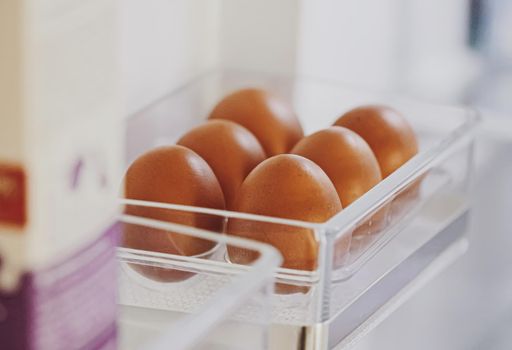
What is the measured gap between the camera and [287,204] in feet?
2.28

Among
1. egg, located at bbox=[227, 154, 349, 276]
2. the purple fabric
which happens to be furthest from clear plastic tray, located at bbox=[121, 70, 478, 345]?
the purple fabric

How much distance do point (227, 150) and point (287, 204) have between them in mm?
104

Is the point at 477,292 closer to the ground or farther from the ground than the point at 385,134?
closer to the ground

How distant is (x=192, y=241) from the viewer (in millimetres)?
673

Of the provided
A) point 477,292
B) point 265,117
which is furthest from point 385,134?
point 477,292

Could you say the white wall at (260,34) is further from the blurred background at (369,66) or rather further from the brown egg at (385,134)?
the brown egg at (385,134)

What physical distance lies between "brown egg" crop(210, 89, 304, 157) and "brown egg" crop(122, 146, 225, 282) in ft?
0.40

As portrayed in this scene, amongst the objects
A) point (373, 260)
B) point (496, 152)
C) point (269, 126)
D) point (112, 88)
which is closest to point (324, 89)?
point (269, 126)

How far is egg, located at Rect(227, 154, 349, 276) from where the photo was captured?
67 cm

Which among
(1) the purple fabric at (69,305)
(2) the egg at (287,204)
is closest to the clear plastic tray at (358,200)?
(2) the egg at (287,204)

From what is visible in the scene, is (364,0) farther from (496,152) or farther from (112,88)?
(112,88)

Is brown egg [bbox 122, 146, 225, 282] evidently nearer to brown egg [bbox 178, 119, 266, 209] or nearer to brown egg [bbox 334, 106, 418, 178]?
brown egg [bbox 178, 119, 266, 209]

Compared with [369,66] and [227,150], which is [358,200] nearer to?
[227,150]

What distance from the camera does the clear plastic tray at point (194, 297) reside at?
1.64 ft
